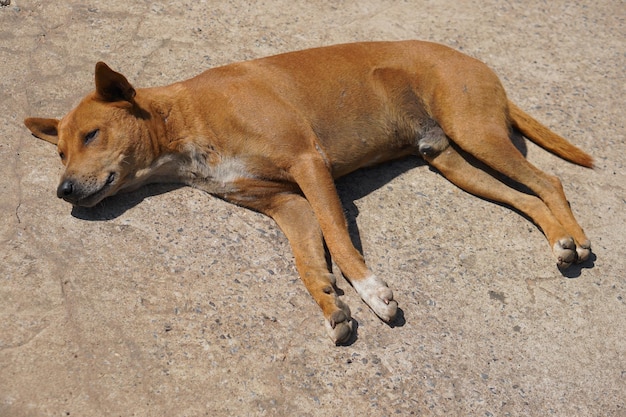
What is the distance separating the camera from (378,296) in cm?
450

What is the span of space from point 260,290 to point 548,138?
2.87m

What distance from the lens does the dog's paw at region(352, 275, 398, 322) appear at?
446 centimetres

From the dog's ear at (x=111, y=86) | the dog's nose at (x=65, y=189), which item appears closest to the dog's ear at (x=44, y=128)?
the dog's ear at (x=111, y=86)

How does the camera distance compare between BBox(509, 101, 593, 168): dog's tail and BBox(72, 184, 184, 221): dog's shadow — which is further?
BBox(509, 101, 593, 168): dog's tail

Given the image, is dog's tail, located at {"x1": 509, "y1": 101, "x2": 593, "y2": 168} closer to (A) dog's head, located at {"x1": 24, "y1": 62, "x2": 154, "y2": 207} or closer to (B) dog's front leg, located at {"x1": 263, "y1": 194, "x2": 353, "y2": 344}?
(B) dog's front leg, located at {"x1": 263, "y1": 194, "x2": 353, "y2": 344}

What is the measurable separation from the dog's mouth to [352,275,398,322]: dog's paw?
5.80ft

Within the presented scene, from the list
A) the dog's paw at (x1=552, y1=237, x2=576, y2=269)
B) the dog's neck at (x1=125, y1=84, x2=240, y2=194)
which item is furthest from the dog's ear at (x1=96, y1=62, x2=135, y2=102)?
the dog's paw at (x1=552, y1=237, x2=576, y2=269)

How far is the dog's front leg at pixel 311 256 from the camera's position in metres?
4.30

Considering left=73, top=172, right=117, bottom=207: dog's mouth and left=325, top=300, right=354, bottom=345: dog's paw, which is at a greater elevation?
left=73, top=172, right=117, bottom=207: dog's mouth

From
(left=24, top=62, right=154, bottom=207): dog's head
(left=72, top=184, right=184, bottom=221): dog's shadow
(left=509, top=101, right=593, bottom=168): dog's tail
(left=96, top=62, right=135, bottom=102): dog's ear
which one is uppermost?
(left=96, top=62, right=135, bottom=102): dog's ear

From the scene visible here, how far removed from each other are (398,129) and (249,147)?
1311 millimetres

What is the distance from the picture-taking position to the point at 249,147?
16.1 ft

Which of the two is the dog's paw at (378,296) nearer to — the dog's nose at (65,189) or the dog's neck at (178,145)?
the dog's neck at (178,145)

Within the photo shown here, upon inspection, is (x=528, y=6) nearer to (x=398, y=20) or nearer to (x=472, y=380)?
(x=398, y=20)
